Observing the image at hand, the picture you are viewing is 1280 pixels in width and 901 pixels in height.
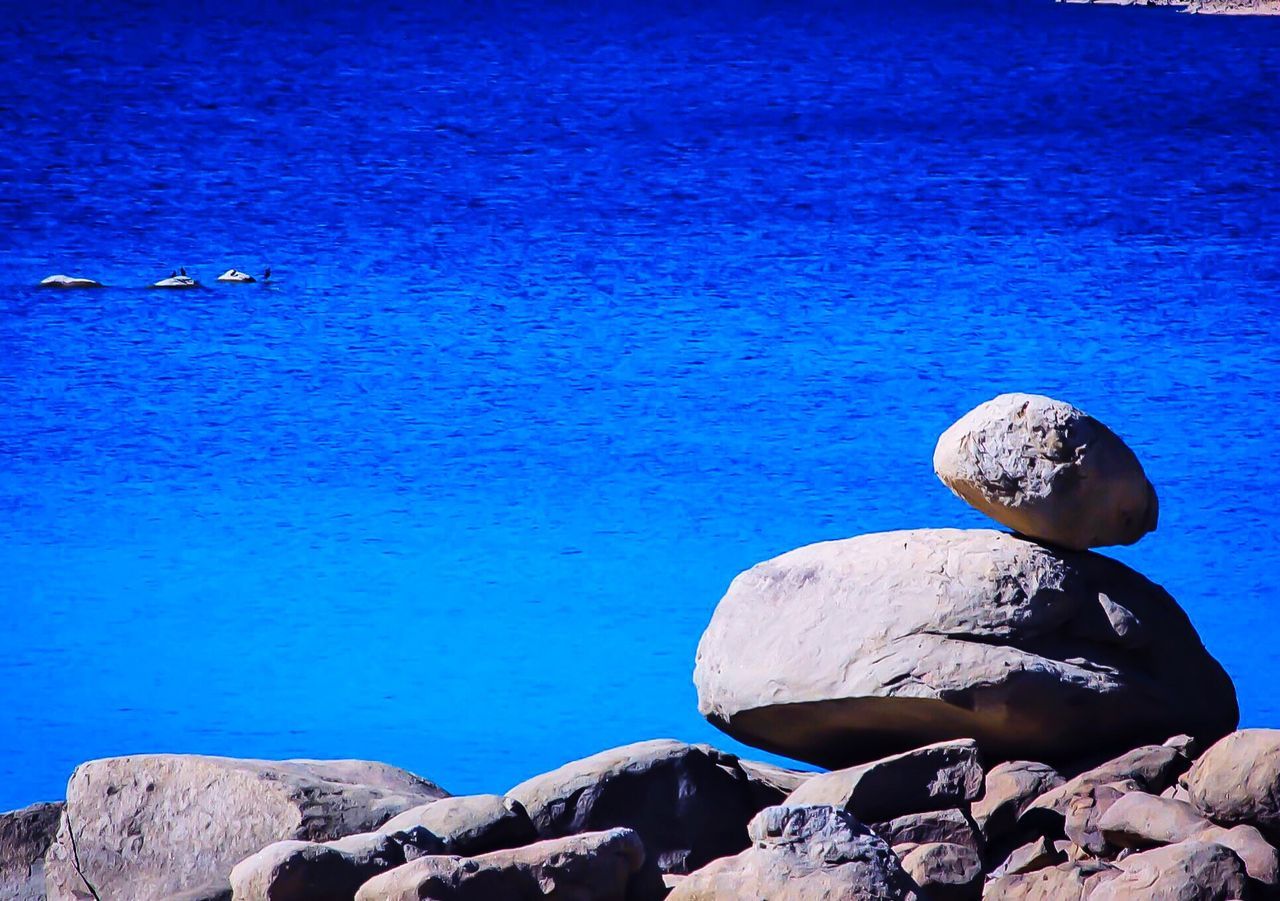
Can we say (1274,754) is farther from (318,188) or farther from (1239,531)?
(318,188)

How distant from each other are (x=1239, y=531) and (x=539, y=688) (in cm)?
437

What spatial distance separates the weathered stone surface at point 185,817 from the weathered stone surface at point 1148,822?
6.25 feet

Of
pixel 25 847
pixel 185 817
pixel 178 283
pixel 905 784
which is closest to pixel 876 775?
pixel 905 784

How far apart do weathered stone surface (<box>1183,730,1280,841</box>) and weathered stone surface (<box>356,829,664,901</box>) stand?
1.42m

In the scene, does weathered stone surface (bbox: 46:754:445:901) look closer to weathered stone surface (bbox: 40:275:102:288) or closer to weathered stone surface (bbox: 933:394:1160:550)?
weathered stone surface (bbox: 933:394:1160:550)

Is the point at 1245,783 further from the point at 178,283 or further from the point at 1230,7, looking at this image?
the point at 1230,7

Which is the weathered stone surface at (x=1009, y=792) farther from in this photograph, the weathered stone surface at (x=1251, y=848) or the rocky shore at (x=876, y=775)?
the weathered stone surface at (x=1251, y=848)

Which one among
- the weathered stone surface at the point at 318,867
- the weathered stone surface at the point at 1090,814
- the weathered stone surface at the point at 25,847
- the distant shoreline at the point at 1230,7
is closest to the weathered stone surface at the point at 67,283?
the weathered stone surface at the point at 25,847

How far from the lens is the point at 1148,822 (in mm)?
4117

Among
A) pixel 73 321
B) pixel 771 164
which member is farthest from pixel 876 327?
pixel 73 321

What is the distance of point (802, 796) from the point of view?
4.57m

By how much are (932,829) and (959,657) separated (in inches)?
23.5

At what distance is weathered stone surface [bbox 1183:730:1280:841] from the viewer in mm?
4051

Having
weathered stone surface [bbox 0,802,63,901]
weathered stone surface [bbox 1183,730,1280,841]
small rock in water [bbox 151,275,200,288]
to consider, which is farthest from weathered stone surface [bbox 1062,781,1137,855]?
small rock in water [bbox 151,275,200,288]
